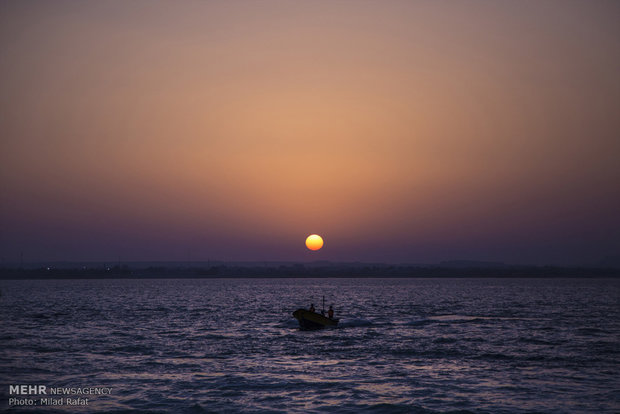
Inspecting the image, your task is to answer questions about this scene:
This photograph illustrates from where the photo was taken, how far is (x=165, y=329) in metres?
60.1

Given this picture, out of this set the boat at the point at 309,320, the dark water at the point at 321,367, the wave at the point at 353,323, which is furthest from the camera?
the wave at the point at 353,323

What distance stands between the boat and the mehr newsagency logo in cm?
3253

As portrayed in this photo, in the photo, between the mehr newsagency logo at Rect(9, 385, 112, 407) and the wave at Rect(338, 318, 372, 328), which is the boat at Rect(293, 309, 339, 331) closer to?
the wave at Rect(338, 318, 372, 328)

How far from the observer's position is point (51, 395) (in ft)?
92.2

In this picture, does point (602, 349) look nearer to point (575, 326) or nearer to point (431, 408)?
point (575, 326)

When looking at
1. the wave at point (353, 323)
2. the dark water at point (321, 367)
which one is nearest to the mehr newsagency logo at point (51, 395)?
the dark water at point (321, 367)

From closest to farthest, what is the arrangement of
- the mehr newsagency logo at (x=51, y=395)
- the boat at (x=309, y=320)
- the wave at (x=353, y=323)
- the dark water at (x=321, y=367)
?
1. the mehr newsagency logo at (x=51, y=395)
2. the dark water at (x=321, y=367)
3. the boat at (x=309, y=320)
4. the wave at (x=353, y=323)

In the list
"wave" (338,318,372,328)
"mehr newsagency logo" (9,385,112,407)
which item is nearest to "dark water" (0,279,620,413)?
"mehr newsagency logo" (9,385,112,407)

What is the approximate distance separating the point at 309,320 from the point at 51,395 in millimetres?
35390

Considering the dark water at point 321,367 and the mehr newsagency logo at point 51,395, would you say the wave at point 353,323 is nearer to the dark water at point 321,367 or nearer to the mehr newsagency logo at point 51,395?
the dark water at point 321,367

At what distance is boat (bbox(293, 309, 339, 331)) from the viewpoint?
199 feet

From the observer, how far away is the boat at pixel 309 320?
6065cm

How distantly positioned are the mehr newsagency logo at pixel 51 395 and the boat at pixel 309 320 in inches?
1281

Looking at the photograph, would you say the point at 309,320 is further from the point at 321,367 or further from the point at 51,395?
the point at 51,395
